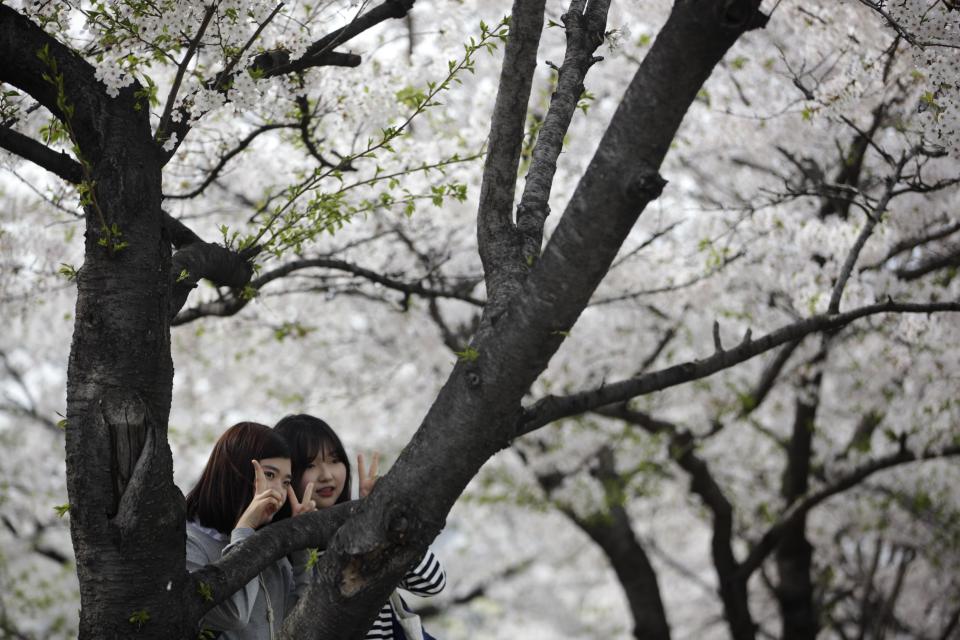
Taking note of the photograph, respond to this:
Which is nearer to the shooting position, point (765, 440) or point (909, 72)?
point (909, 72)

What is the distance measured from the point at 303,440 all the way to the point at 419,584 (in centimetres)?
68

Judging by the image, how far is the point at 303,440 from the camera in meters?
3.23

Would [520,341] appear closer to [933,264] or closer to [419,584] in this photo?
[419,584]

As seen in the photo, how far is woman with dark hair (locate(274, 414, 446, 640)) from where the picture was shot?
3105 millimetres

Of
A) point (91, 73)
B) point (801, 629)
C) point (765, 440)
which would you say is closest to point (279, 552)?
point (91, 73)

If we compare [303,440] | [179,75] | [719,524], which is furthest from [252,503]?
[719,524]

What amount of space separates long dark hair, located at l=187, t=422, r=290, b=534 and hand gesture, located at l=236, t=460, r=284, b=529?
0.28ft

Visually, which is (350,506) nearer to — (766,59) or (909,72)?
(909,72)

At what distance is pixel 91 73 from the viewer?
2.46m

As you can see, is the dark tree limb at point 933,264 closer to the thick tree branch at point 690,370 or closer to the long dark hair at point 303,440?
the thick tree branch at point 690,370

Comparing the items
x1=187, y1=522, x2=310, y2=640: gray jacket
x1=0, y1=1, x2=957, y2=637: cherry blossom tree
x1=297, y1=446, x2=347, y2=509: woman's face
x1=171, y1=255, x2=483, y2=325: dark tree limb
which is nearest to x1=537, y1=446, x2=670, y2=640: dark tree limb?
x1=171, y1=255, x2=483, y2=325: dark tree limb

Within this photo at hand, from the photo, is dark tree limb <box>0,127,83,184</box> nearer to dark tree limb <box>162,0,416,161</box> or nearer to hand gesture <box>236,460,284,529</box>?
dark tree limb <box>162,0,416,161</box>

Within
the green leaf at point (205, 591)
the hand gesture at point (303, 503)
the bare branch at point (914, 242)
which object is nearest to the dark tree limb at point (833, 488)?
the bare branch at point (914, 242)

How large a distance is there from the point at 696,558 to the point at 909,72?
40.6 feet
